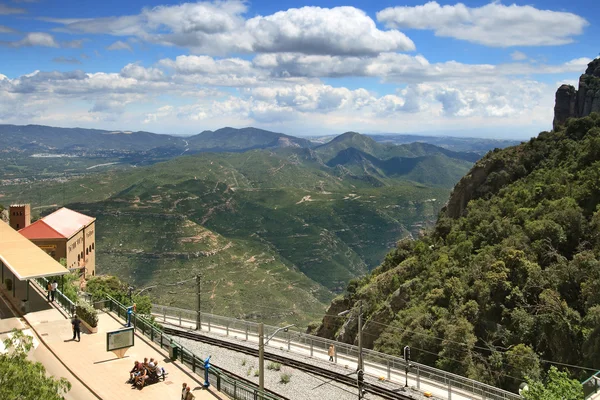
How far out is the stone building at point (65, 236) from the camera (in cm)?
5572

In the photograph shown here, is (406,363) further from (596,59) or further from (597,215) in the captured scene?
(596,59)

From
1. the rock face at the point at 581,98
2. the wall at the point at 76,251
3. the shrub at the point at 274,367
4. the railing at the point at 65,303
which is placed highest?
the rock face at the point at 581,98

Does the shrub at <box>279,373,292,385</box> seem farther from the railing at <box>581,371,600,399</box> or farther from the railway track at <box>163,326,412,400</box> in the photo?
the railing at <box>581,371,600,399</box>

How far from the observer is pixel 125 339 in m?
24.7

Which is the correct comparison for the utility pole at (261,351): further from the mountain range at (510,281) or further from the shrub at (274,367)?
the mountain range at (510,281)

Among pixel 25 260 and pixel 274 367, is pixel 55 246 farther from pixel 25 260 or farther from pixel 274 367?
pixel 274 367

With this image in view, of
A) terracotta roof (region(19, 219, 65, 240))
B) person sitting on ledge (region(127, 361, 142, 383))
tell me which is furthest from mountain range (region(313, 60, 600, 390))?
terracotta roof (region(19, 219, 65, 240))

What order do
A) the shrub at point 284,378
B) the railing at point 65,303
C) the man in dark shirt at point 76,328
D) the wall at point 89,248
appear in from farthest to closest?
1. the wall at point 89,248
2. the shrub at point 284,378
3. the railing at point 65,303
4. the man in dark shirt at point 76,328

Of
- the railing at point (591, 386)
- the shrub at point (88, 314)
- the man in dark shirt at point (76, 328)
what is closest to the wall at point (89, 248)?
the shrub at point (88, 314)

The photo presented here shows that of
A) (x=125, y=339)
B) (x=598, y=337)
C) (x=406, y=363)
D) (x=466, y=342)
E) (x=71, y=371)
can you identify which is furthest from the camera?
(x=466, y=342)

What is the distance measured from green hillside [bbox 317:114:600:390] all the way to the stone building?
30816 millimetres

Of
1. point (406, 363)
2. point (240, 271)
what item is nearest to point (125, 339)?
point (406, 363)

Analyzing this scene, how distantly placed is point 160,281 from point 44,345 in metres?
111

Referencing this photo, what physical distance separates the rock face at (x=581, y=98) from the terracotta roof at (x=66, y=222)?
2824 inches
